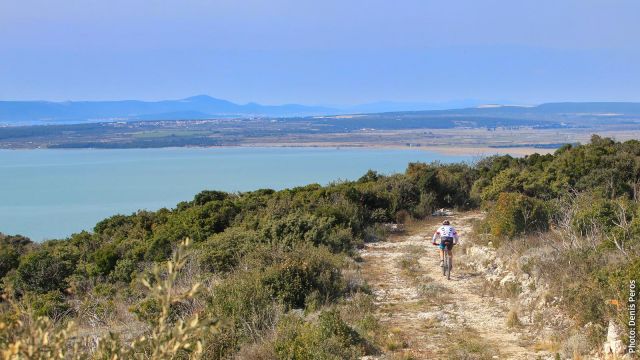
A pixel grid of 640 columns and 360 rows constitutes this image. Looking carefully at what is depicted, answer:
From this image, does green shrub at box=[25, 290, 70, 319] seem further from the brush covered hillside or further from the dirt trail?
the dirt trail

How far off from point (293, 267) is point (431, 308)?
83.6 inches

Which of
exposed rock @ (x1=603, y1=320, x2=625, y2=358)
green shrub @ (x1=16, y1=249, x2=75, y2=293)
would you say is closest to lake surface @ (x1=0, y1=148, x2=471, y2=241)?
green shrub @ (x1=16, y1=249, x2=75, y2=293)

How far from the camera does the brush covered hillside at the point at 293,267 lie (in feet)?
14.6

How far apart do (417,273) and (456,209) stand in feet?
31.7

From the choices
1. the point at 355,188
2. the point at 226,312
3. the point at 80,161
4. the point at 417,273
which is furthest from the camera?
the point at 80,161

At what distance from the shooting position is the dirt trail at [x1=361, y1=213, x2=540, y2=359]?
23.1ft

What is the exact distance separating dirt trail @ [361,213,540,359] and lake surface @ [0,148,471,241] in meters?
28.4

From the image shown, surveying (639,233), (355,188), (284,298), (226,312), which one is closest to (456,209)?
(355,188)

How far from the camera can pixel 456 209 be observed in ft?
67.8

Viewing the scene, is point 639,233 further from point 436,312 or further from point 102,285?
point 102,285

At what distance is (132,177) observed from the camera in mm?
70125

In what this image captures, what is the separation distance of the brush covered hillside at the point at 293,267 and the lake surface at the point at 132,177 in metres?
21.5

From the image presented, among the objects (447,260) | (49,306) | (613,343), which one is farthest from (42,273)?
(613,343)

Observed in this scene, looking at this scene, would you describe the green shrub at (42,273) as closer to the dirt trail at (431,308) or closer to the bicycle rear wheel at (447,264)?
the dirt trail at (431,308)
